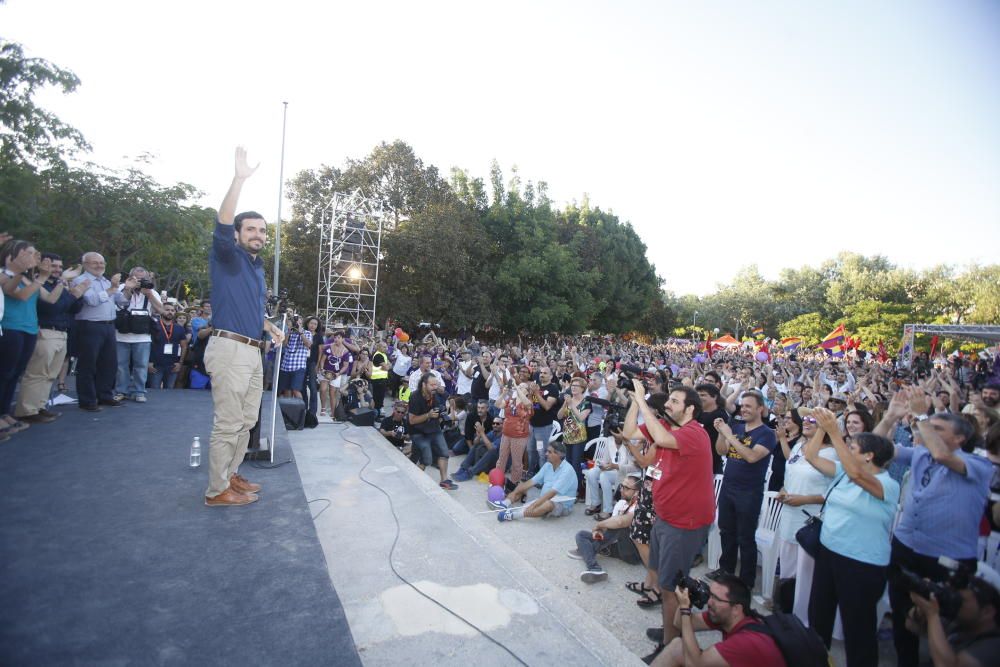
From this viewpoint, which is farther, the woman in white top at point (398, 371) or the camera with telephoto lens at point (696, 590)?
the woman in white top at point (398, 371)

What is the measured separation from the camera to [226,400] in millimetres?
3244

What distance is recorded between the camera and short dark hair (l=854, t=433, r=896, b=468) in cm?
313

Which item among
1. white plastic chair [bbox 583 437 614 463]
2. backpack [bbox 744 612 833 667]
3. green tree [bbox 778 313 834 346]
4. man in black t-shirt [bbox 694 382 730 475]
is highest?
green tree [bbox 778 313 834 346]

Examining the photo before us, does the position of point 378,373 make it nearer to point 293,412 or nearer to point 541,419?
point 293,412

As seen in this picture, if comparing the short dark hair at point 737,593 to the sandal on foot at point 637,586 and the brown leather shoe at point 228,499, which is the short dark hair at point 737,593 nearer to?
the sandal on foot at point 637,586

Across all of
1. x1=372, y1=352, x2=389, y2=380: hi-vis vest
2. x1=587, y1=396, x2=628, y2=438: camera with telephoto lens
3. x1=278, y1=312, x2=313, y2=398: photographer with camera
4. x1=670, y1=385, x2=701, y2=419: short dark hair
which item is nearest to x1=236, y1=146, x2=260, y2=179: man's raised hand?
x1=670, y1=385, x2=701, y2=419: short dark hair

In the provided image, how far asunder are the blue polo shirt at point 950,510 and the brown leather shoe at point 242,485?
179 inches

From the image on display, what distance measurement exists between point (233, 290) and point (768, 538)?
496cm

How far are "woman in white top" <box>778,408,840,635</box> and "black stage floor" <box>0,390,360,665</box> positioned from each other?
3.63 meters

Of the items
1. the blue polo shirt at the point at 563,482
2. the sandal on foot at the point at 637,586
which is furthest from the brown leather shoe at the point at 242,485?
the blue polo shirt at the point at 563,482

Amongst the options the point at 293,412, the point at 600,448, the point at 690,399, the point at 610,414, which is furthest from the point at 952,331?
the point at 293,412

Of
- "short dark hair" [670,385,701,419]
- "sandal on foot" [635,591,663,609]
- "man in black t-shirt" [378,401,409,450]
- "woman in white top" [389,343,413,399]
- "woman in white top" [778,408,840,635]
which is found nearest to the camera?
"short dark hair" [670,385,701,419]

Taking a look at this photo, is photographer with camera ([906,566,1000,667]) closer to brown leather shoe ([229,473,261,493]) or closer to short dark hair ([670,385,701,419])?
short dark hair ([670,385,701,419])

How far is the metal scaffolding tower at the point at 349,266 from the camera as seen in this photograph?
67.2 ft
